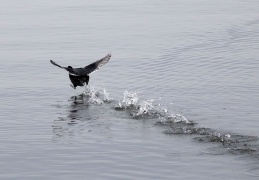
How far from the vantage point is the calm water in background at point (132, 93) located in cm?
1898

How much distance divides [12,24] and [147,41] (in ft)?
33.1

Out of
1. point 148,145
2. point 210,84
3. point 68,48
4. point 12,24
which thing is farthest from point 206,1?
point 148,145

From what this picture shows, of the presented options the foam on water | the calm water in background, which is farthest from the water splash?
the calm water in background

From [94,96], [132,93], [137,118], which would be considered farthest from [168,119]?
[94,96]

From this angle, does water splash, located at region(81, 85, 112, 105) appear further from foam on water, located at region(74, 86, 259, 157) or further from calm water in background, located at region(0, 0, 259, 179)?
calm water in background, located at region(0, 0, 259, 179)

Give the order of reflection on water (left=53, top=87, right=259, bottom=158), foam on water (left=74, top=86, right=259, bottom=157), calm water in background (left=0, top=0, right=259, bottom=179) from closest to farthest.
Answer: calm water in background (left=0, top=0, right=259, bottom=179)
foam on water (left=74, top=86, right=259, bottom=157)
reflection on water (left=53, top=87, right=259, bottom=158)

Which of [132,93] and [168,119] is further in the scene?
[132,93]

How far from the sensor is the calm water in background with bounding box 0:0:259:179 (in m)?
19.0

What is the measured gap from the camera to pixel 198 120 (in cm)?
2314

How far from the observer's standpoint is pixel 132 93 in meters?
27.1

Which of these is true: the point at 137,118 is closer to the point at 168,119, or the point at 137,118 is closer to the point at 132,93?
the point at 168,119

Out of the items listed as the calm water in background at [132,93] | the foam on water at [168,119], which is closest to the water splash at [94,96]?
the foam on water at [168,119]

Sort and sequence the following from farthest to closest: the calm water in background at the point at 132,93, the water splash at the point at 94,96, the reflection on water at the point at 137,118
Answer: the water splash at the point at 94,96 < the reflection on water at the point at 137,118 < the calm water in background at the point at 132,93

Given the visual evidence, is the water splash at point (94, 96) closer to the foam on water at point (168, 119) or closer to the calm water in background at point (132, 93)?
the foam on water at point (168, 119)
